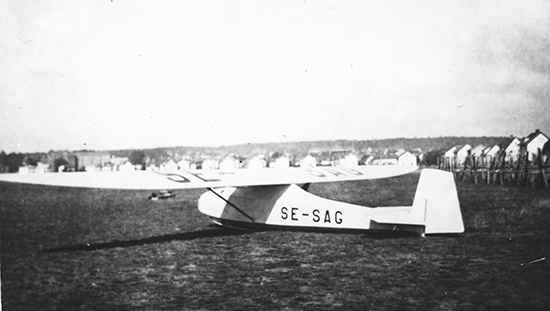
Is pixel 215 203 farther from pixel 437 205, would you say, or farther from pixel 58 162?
pixel 437 205

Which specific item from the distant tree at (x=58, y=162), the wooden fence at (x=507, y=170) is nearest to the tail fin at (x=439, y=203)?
the wooden fence at (x=507, y=170)

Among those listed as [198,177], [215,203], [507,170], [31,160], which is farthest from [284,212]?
[507,170]

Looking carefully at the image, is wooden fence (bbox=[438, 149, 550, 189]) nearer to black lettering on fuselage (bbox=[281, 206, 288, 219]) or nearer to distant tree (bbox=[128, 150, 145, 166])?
black lettering on fuselage (bbox=[281, 206, 288, 219])

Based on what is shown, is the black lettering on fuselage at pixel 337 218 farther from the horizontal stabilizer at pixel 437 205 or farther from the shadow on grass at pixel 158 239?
the shadow on grass at pixel 158 239

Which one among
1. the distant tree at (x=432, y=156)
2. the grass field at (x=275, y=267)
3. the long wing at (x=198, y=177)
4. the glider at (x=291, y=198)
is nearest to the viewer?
the grass field at (x=275, y=267)

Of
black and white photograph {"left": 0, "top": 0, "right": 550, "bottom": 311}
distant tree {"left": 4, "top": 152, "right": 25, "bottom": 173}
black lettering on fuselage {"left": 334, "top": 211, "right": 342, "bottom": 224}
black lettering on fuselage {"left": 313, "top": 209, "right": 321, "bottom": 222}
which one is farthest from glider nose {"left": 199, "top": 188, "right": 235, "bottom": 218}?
distant tree {"left": 4, "top": 152, "right": 25, "bottom": 173}
